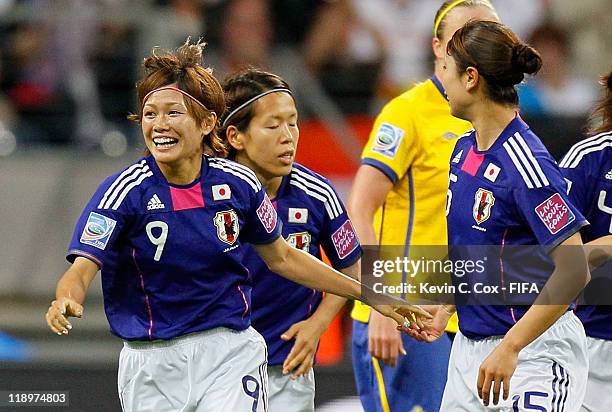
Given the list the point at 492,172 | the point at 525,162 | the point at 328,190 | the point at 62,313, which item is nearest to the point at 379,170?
the point at 328,190

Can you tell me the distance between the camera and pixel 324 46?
1061 cm

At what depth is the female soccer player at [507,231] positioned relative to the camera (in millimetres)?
4305

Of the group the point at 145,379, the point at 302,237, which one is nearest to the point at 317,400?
the point at 302,237

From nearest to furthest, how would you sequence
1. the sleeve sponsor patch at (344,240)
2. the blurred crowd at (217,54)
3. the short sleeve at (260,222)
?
the short sleeve at (260,222), the sleeve sponsor patch at (344,240), the blurred crowd at (217,54)

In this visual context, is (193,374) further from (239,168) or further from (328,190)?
(328,190)

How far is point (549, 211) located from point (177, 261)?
1321 millimetres

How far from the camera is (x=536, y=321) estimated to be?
4.24 m

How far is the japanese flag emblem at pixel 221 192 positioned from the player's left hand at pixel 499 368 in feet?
3.67

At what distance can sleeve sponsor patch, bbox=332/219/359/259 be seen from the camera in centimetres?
527

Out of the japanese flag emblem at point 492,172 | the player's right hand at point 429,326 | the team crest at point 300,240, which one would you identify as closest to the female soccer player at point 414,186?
the team crest at point 300,240

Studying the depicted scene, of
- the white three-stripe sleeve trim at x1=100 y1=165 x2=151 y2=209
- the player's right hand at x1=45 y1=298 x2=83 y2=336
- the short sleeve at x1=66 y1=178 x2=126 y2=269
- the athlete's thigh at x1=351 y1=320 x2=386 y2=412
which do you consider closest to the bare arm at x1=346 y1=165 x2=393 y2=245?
the athlete's thigh at x1=351 y1=320 x2=386 y2=412

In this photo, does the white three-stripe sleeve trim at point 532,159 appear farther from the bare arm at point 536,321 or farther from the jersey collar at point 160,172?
the jersey collar at point 160,172

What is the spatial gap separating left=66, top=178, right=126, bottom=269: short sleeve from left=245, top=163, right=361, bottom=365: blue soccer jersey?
2.61 ft

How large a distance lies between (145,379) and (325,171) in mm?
5575
